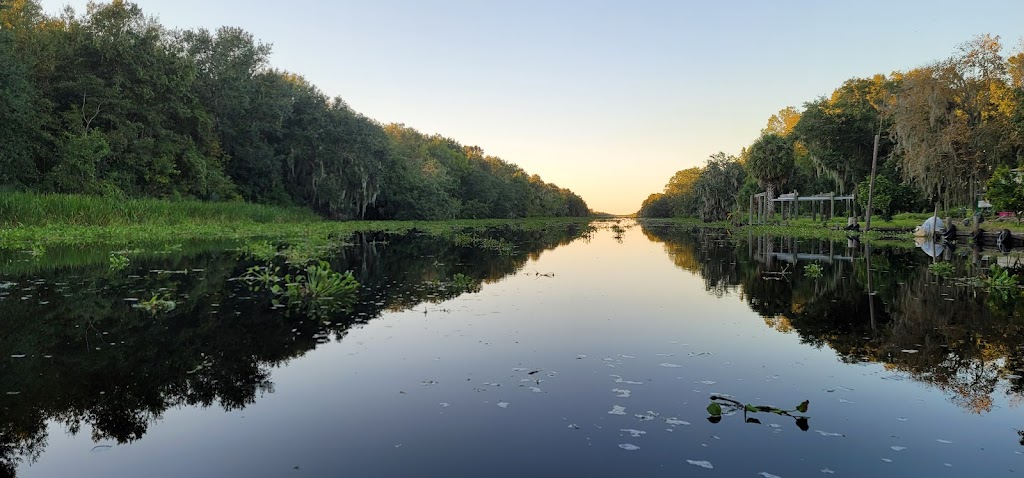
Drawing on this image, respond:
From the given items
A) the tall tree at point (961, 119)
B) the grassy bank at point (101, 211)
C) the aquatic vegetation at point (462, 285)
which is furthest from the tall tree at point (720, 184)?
the aquatic vegetation at point (462, 285)

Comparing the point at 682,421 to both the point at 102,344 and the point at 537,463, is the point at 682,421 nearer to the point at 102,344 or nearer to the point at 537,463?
the point at 537,463

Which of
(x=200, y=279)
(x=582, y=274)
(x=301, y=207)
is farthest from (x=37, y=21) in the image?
(x=582, y=274)

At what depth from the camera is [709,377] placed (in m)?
6.62

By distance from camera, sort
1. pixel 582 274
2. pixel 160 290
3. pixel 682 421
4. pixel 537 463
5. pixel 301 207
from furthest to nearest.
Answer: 1. pixel 301 207
2. pixel 582 274
3. pixel 160 290
4. pixel 682 421
5. pixel 537 463

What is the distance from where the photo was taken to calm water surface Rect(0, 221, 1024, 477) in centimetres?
439

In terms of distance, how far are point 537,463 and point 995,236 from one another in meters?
35.8

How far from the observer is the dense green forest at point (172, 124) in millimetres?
35438

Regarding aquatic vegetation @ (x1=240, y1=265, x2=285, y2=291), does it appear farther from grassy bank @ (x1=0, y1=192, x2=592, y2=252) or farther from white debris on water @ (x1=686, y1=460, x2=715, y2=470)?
white debris on water @ (x1=686, y1=460, x2=715, y2=470)

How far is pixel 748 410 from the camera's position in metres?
5.34

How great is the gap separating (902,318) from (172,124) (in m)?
51.5

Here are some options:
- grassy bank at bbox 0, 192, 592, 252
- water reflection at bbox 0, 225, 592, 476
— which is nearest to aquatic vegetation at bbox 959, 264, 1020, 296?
water reflection at bbox 0, 225, 592, 476

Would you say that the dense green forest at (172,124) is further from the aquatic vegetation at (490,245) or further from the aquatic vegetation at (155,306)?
the aquatic vegetation at (155,306)

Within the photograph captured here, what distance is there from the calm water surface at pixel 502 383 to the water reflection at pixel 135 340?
4 centimetres

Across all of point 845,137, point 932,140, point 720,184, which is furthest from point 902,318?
point 720,184
